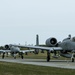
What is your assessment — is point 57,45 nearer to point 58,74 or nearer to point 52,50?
point 52,50

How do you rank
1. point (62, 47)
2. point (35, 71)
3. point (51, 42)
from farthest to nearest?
point (51, 42) < point (62, 47) < point (35, 71)

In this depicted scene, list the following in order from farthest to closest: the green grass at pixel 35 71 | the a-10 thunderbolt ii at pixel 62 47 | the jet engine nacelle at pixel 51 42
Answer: the jet engine nacelle at pixel 51 42, the a-10 thunderbolt ii at pixel 62 47, the green grass at pixel 35 71

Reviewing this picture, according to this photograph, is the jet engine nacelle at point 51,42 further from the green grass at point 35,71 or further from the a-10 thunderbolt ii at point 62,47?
the green grass at point 35,71

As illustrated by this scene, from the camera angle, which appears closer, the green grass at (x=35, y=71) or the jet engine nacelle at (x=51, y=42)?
the green grass at (x=35, y=71)

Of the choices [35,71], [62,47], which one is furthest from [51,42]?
[35,71]

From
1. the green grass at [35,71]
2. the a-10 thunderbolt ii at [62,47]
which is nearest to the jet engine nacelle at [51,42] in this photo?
the a-10 thunderbolt ii at [62,47]

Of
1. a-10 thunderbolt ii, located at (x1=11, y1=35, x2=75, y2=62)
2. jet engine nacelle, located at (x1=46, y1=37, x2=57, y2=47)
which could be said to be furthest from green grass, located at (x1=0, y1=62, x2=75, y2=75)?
jet engine nacelle, located at (x1=46, y1=37, x2=57, y2=47)

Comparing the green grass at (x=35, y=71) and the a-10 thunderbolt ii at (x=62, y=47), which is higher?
the a-10 thunderbolt ii at (x=62, y=47)

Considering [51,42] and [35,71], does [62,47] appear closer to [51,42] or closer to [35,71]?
[51,42]

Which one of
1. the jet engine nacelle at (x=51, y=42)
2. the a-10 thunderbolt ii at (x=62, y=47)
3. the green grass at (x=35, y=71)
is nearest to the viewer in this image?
the green grass at (x=35, y=71)

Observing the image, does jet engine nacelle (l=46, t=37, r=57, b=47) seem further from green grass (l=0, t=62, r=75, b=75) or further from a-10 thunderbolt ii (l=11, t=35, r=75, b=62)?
green grass (l=0, t=62, r=75, b=75)

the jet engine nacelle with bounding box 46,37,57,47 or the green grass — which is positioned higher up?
the jet engine nacelle with bounding box 46,37,57,47

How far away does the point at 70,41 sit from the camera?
43.1 meters

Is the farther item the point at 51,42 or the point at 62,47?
the point at 51,42
